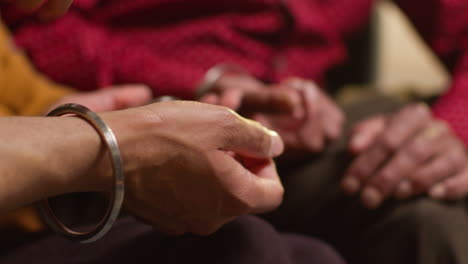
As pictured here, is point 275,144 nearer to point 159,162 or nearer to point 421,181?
point 159,162

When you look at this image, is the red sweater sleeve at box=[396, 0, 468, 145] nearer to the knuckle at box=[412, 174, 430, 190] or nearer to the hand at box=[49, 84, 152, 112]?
the knuckle at box=[412, 174, 430, 190]

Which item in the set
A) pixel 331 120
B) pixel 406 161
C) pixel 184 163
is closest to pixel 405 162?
pixel 406 161

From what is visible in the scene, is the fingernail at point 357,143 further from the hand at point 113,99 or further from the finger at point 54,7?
the finger at point 54,7

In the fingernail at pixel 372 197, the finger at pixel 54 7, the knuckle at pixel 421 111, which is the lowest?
the fingernail at pixel 372 197

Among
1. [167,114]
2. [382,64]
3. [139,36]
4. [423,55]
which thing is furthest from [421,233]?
[423,55]

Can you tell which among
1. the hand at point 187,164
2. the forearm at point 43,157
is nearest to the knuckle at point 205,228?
the hand at point 187,164

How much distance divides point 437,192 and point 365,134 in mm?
116

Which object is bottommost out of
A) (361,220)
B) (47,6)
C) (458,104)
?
(361,220)

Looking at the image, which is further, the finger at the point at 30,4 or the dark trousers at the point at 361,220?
the dark trousers at the point at 361,220

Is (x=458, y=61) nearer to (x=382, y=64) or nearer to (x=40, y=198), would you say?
(x=382, y=64)

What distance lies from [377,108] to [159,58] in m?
0.36

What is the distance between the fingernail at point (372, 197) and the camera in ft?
2.11

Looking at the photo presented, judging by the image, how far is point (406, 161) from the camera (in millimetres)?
653

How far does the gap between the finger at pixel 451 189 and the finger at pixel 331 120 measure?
0.49 ft
